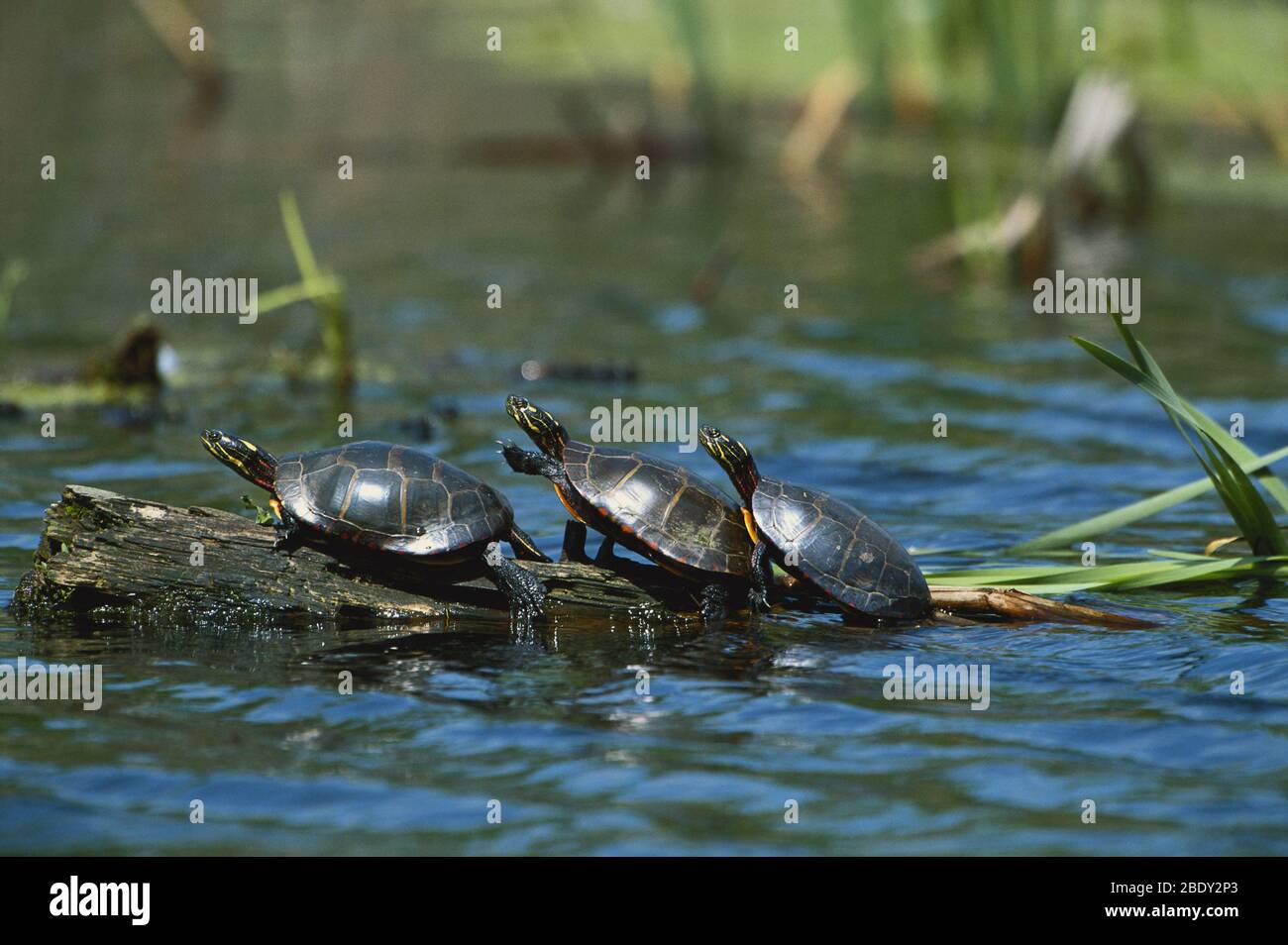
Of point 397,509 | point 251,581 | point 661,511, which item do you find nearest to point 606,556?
point 661,511

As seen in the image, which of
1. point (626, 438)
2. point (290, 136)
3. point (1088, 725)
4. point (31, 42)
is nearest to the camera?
point (1088, 725)

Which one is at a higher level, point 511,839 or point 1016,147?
point 1016,147

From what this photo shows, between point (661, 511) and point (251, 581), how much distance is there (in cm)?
152

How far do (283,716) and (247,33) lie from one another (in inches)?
888

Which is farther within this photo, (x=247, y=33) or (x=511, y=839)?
(x=247, y=33)

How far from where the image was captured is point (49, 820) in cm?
422

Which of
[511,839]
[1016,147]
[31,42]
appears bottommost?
[511,839]

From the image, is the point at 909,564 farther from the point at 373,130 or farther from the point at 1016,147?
the point at 373,130

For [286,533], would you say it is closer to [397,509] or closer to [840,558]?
[397,509]

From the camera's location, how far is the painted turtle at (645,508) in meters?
5.58

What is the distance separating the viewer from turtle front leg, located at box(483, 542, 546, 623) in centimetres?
557

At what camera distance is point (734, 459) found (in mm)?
5879

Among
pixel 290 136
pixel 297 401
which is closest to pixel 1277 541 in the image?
pixel 297 401

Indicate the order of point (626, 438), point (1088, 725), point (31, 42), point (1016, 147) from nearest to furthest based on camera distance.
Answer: point (1088, 725)
point (626, 438)
point (1016, 147)
point (31, 42)
